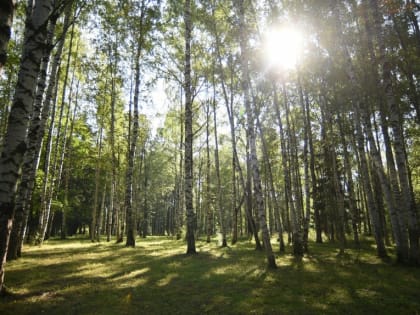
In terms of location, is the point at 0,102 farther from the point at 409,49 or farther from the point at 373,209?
the point at 409,49

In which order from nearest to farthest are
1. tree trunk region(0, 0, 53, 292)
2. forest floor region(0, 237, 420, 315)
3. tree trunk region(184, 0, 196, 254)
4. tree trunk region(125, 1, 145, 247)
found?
tree trunk region(0, 0, 53, 292) → forest floor region(0, 237, 420, 315) → tree trunk region(184, 0, 196, 254) → tree trunk region(125, 1, 145, 247)

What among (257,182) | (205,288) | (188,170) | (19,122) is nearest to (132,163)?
(188,170)

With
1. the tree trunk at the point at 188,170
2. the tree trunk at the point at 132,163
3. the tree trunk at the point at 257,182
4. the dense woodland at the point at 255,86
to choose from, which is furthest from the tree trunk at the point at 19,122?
the tree trunk at the point at 132,163

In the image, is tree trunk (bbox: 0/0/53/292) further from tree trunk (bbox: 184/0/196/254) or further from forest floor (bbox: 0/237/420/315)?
tree trunk (bbox: 184/0/196/254)

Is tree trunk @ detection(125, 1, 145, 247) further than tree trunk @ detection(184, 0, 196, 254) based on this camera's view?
Yes

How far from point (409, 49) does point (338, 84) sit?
13.9 ft

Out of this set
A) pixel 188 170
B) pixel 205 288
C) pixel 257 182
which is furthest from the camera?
pixel 188 170

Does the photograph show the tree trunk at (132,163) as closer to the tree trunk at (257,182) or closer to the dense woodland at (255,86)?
the dense woodland at (255,86)

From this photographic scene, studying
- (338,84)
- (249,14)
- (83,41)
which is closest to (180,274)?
(338,84)

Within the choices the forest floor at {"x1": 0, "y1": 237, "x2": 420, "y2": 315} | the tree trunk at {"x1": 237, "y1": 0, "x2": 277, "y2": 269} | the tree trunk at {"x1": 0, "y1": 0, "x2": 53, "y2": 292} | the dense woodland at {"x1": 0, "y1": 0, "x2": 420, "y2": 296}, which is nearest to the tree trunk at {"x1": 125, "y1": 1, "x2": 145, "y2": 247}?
the dense woodland at {"x1": 0, "y1": 0, "x2": 420, "y2": 296}

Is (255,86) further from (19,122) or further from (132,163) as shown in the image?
(19,122)

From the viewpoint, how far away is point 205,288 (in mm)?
8016

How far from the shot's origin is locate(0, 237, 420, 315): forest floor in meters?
6.20

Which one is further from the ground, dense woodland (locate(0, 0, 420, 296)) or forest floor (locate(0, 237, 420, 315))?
dense woodland (locate(0, 0, 420, 296))
